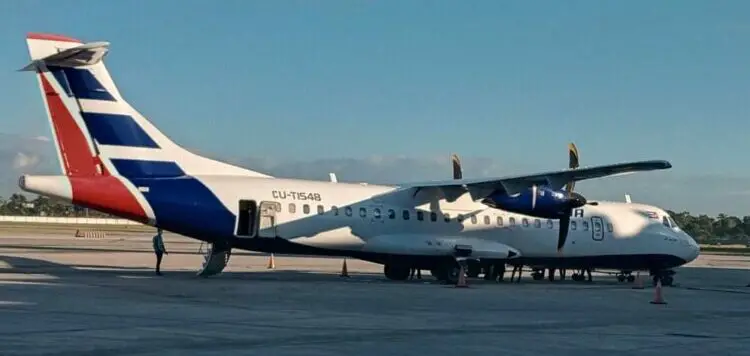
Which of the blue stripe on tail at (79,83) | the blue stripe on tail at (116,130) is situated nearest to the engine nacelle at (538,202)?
the blue stripe on tail at (116,130)

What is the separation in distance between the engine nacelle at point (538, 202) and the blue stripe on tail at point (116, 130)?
11.2 metres

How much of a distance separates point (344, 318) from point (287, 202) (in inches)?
471

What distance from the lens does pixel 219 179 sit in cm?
2909

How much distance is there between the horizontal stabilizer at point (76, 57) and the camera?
25812mm

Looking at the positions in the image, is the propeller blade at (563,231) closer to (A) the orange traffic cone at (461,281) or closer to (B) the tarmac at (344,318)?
(B) the tarmac at (344,318)

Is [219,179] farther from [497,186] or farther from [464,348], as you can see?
[464,348]

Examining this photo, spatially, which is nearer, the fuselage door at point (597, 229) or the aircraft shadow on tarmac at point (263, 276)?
the aircraft shadow on tarmac at point (263, 276)

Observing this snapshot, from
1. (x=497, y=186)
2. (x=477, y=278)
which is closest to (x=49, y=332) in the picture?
(x=497, y=186)

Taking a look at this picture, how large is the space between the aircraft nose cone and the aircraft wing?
50 centimetres

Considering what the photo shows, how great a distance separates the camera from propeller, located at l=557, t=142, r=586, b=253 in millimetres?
31781

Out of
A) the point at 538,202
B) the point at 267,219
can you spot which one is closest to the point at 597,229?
the point at 538,202

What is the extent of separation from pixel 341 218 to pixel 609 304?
9.82m

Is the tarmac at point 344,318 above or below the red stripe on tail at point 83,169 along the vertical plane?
below

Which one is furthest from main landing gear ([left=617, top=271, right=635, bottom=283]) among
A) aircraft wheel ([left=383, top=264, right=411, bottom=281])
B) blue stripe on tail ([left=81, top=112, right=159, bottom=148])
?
blue stripe on tail ([left=81, top=112, right=159, bottom=148])
